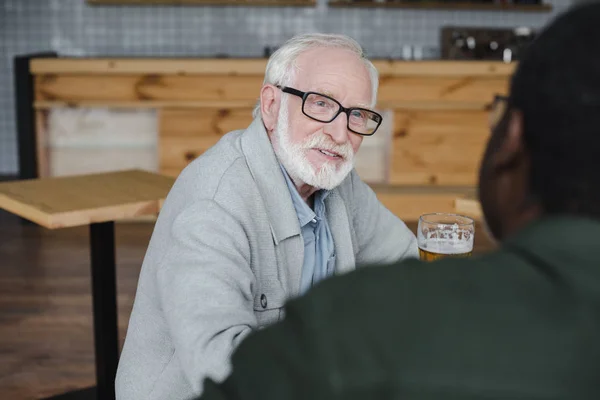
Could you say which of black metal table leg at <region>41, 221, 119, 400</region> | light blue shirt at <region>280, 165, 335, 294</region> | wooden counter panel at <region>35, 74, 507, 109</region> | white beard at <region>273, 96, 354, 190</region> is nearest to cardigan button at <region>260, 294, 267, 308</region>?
light blue shirt at <region>280, 165, 335, 294</region>

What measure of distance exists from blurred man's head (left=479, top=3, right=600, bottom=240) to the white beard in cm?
84

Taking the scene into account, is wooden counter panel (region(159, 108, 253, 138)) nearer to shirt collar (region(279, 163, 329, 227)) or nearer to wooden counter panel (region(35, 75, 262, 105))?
wooden counter panel (region(35, 75, 262, 105))

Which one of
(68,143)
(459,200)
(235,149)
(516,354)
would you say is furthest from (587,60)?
(68,143)

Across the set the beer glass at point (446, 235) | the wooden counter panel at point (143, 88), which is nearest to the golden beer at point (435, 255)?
the beer glass at point (446, 235)

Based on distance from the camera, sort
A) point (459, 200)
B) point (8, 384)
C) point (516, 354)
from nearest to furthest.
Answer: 1. point (516, 354)
2. point (459, 200)
3. point (8, 384)

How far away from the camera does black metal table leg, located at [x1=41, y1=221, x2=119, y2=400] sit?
2070 millimetres

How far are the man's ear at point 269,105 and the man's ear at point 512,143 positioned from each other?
89 centimetres

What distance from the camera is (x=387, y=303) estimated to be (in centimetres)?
48

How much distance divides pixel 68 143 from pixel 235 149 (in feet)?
11.0

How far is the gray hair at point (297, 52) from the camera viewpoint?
1.34m

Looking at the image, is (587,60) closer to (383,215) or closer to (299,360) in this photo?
(299,360)

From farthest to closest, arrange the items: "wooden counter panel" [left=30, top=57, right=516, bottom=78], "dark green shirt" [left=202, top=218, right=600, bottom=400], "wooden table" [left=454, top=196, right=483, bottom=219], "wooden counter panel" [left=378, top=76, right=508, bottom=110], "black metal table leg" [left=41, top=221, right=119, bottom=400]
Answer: "wooden counter panel" [left=378, top=76, right=508, bottom=110] < "wooden counter panel" [left=30, top=57, right=516, bottom=78] < "black metal table leg" [left=41, top=221, right=119, bottom=400] < "wooden table" [left=454, top=196, right=483, bottom=219] < "dark green shirt" [left=202, top=218, right=600, bottom=400]

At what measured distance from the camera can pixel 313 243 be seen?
140 centimetres

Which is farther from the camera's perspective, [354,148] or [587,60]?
[354,148]
